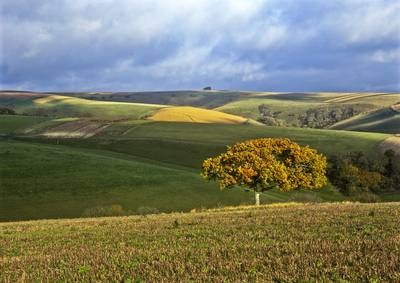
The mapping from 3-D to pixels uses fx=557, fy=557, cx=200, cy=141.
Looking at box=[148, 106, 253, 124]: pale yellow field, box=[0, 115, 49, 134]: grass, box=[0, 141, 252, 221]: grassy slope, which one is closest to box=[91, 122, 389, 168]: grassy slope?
box=[0, 141, 252, 221]: grassy slope

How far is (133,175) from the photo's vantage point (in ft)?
278

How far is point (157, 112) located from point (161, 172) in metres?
98.2

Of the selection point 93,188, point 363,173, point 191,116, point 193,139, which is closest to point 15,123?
point 193,139

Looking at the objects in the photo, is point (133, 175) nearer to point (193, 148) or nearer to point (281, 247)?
point (193, 148)

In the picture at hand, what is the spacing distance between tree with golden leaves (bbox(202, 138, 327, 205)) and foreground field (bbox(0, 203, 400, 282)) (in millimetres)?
40837

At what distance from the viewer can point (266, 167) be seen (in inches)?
2586

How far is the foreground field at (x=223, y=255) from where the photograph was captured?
12.3 m

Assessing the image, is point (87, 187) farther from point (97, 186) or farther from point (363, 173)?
point (363, 173)

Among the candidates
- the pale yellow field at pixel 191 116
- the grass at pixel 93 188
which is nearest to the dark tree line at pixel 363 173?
the grass at pixel 93 188

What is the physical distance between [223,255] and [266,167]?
5072cm

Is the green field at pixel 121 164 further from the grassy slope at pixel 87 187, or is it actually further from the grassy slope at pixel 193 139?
the grassy slope at pixel 87 187

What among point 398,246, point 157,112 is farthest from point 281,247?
point 157,112

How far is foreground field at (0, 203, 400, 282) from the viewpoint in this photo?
12.3 m

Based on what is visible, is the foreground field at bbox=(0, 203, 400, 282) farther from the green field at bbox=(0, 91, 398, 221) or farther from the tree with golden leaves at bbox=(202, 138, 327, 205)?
the tree with golden leaves at bbox=(202, 138, 327, 205)
